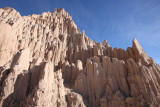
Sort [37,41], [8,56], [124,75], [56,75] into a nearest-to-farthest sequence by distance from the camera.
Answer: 1. [56,75]
2. [124,75]
3. [8,56]
4. [37,41]

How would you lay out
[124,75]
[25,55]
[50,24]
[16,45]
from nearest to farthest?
[25,55], [124,75], [16,45], [50,24]

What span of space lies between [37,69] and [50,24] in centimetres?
2746

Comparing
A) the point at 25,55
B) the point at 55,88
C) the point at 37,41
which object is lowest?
the point at 55,88

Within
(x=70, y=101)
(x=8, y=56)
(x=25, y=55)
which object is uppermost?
(x=8, y=56)

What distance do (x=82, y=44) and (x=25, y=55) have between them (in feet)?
61.4

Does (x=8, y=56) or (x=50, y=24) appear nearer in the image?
(x=8, y=56)

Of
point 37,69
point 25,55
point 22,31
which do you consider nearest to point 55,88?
point 37,69

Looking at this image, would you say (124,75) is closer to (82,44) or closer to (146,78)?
(146,78)

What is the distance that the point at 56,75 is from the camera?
14984 mm

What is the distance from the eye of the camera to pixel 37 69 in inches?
597

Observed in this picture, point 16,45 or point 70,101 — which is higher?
point 16,45

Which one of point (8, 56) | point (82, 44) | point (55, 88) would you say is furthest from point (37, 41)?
point (55, 88)

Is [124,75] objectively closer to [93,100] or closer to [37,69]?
[93,100]

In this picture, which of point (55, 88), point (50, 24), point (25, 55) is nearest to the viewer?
point (55, 88)
